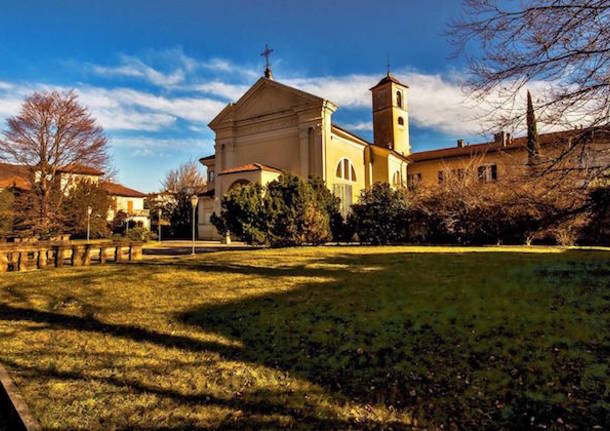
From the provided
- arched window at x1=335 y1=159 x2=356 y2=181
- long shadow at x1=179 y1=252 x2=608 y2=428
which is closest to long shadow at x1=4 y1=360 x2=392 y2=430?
long shadow at x1=179 y1=252 x2=608 y2=428

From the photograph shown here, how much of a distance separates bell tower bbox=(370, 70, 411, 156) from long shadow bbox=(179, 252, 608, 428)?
29634 millimetres

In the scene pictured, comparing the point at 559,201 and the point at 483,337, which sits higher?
the point at 559,201

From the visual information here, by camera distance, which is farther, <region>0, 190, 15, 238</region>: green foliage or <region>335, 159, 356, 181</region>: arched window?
<region>335, 159, 356, 181</region>: arched window

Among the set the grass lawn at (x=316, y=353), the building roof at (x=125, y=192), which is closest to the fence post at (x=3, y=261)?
the grass lawn at (x=316, y=353)

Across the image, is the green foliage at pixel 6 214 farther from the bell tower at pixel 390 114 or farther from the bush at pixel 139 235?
the bell tower at pixel 390 114

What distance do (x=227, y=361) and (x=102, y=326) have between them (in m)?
2.21

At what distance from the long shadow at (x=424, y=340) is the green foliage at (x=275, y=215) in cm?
757

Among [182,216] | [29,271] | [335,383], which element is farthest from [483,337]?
[182,216]

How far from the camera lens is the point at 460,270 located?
7.59 m

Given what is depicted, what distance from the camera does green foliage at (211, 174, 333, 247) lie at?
13.6m

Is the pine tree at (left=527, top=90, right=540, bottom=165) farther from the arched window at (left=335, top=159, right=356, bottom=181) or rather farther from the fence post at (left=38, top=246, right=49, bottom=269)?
the arched window at (left=335, top=159, right=356, bottom=181)

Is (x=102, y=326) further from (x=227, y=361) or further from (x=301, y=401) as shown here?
(x=301, y=401)

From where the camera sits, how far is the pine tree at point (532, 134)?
5.23 meters

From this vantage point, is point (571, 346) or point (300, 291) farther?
point (300, 291)
